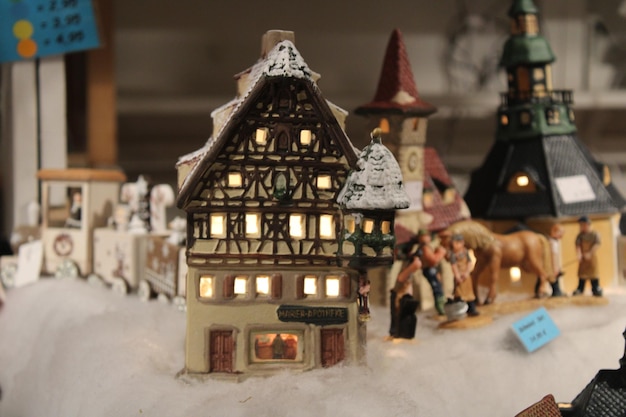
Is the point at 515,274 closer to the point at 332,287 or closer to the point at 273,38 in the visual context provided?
the point at 332,287

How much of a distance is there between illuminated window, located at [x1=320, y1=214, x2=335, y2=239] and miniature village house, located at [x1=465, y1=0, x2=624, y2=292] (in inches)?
136

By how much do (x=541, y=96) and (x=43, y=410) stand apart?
19.9 feet

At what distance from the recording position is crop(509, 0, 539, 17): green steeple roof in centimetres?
788

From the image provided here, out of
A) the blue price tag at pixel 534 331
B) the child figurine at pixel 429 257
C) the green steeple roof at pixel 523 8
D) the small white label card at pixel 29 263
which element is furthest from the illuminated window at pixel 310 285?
the green steeple roof at pixel 523 8

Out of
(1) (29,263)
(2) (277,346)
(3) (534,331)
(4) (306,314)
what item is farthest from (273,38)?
(1) (29,263)

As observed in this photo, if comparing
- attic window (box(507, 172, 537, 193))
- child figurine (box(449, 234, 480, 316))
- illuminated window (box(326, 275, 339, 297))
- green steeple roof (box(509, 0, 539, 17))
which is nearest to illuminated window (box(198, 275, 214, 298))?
illuminated window (box(326, 275, 339, 297))

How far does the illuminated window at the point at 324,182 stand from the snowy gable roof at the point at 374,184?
199 mm

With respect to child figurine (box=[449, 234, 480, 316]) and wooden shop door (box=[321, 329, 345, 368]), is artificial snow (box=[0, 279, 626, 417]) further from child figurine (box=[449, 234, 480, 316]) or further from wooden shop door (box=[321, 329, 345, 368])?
child figurine (box=[449, 234, 480, 316])

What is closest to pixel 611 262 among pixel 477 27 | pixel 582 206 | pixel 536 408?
pixel 582 206

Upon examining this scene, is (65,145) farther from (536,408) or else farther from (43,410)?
(536,408)

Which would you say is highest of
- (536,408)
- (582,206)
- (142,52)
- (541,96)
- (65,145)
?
(142,52)

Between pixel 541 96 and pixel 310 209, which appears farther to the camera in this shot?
pixel 541 96

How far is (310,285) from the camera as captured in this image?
4934mm

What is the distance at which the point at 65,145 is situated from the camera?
8336 mm
